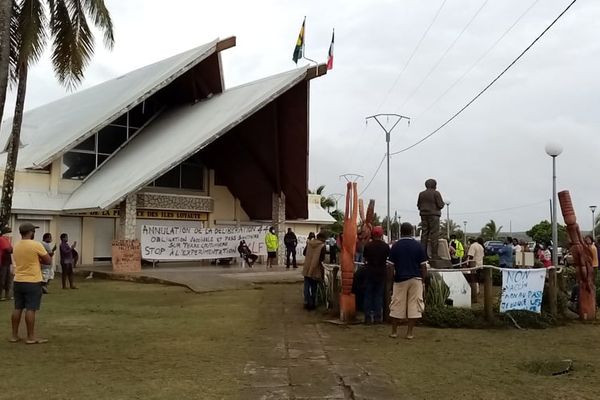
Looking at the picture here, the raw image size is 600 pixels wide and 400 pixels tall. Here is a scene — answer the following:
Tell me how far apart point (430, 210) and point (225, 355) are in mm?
5557

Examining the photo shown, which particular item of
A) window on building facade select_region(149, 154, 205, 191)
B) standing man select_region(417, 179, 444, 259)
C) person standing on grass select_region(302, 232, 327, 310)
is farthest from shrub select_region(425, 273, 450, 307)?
window on building facade select_region(149, 154, 205, 191)

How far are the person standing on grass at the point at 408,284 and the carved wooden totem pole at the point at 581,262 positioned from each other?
11.0 ft

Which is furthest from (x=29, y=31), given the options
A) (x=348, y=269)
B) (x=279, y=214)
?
(x=279, y=214)

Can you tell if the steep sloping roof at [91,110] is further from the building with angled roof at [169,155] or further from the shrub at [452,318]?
the shrub at [452,318]

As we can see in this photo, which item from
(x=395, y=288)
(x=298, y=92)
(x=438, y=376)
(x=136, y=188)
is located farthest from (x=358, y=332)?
(x=298, y=92)

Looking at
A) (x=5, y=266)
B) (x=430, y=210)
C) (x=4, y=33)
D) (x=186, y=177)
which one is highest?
(x=4, y=33)

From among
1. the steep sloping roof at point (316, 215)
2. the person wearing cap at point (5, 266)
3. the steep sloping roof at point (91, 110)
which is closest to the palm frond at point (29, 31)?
the person wearing cap at point (5, 266)

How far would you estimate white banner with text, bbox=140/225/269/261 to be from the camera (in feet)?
70.1

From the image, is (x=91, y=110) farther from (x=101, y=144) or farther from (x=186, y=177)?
(x=186, y=177)

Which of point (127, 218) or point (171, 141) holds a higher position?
point (171, 141)

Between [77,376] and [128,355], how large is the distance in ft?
3.62

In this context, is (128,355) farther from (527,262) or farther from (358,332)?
(527,262)

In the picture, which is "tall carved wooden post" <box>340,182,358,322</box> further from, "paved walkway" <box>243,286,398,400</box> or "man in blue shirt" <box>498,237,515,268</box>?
"man in blue shirt" <box>498,237,515,268</box>

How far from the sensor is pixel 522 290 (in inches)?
386
